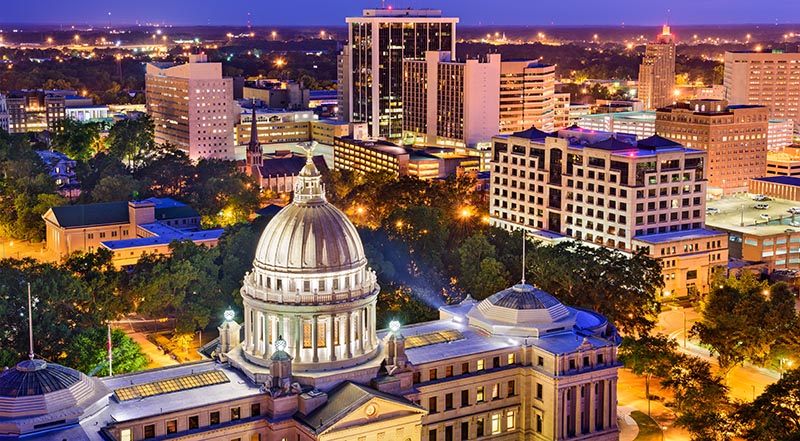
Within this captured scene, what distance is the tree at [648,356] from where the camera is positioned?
105512mm

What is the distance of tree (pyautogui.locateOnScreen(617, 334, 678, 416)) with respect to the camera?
346ft

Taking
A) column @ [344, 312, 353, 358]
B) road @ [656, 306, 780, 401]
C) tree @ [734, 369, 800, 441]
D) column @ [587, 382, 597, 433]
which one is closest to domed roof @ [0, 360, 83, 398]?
column @ [344, 312, 353, 358]

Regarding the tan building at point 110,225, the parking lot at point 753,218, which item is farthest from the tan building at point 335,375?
the parking lot at point 753,218

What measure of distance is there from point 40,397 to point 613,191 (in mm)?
101538

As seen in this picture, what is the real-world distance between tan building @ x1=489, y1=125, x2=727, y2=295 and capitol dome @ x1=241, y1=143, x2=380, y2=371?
235 ft

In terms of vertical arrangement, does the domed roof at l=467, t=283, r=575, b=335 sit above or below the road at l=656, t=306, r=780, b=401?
above

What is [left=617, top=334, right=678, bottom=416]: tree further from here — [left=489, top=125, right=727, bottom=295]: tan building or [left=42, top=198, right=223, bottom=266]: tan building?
[left=42, top=198, right=223, bottom=266]: tan building

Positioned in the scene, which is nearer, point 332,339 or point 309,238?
point 309,238

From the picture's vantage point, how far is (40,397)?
76688 mm

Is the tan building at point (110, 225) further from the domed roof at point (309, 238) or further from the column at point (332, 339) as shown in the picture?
the column at point (332, 339)

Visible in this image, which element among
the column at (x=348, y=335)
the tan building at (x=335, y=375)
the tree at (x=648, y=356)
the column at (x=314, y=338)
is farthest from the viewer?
the tree at (x=648, y=356)

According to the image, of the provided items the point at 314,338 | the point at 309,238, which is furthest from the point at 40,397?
the point at 309,238

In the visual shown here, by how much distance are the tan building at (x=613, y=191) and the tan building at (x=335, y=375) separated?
58132mm

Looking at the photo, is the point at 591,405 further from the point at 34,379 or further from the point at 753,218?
the point at 753,218
